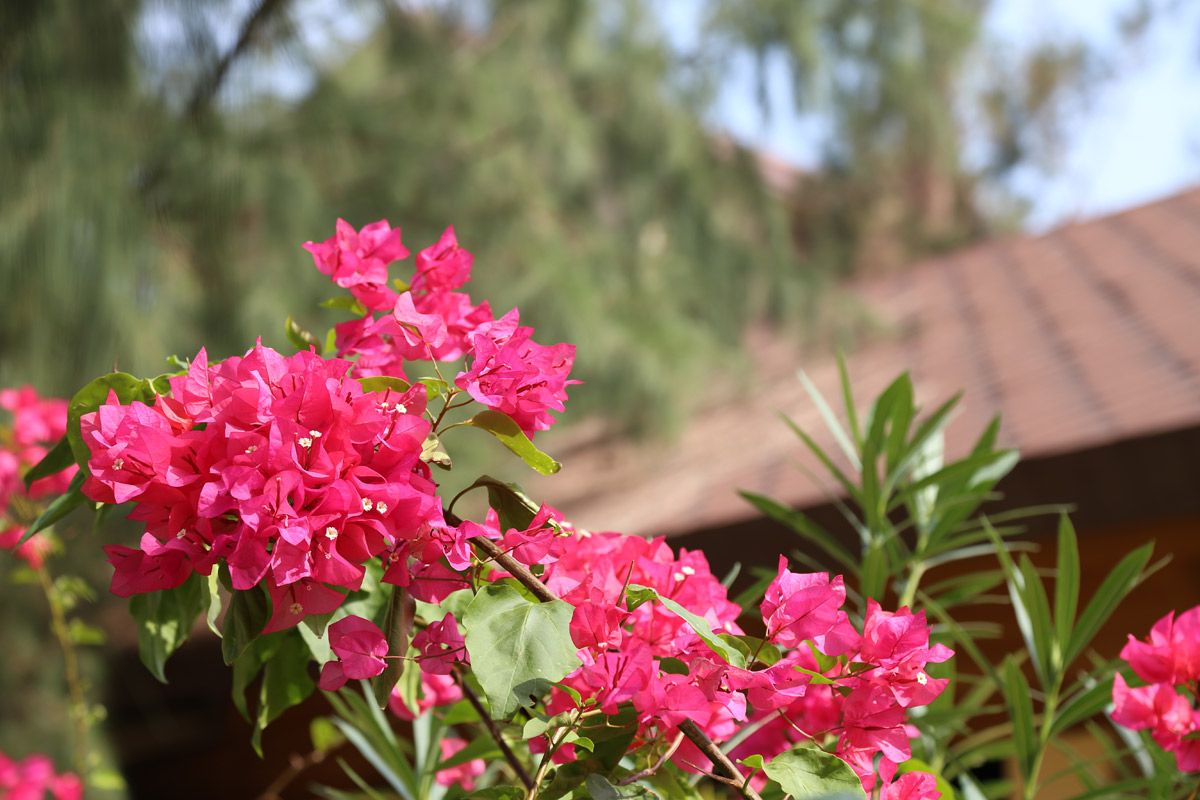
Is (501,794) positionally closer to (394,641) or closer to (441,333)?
(394,641)

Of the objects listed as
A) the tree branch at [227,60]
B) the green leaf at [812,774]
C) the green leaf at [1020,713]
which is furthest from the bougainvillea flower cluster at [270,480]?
the tree branch at [227,60]

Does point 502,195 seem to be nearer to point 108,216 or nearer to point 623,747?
point 108,216

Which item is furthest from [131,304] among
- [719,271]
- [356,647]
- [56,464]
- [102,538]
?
[719,271]

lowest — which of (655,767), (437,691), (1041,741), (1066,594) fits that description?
(1041,741)

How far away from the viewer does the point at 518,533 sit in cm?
52

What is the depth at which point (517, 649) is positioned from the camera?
470 mm

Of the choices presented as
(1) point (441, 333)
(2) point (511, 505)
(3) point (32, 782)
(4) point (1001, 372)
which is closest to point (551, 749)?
(2) point (511, 505)

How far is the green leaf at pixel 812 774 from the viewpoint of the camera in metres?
0.52

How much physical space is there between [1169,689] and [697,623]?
43cm

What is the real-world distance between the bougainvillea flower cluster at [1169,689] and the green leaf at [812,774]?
279 millimetres

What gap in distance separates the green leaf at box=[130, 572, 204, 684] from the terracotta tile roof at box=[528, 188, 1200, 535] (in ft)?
4.60

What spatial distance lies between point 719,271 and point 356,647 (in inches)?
157

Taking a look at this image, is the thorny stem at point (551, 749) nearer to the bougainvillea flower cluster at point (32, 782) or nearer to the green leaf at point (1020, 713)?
the green leaf at point (1020, 713)

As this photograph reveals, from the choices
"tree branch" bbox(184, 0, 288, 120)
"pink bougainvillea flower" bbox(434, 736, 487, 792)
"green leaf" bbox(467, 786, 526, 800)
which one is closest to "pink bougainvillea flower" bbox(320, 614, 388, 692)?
"green leaf" bbox(467, 786, 526, 800)
